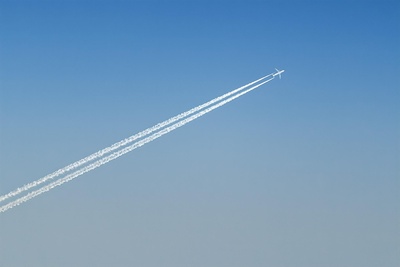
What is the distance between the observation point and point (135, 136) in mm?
53219

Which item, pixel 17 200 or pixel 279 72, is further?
pixel 279 72

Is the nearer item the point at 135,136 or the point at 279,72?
the point at 135,136

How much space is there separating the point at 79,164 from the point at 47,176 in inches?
89.3

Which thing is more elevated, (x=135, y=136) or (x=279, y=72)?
(x=279, y=72)

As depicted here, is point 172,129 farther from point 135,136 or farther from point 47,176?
point 47,176

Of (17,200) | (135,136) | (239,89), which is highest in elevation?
(239,89)

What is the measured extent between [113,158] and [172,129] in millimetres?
5328

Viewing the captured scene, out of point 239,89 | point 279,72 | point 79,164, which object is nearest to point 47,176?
point 79,164

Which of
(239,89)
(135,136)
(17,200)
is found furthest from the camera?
(239,89)

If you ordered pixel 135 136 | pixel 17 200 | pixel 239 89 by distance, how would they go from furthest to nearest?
pixel 239 89
pixel 135 136
pixel 17 200

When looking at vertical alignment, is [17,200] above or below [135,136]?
below

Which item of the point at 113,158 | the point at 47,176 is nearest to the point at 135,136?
the point at 113,158

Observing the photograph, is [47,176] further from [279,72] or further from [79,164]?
[279,72]

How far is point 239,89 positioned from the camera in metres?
58.5
